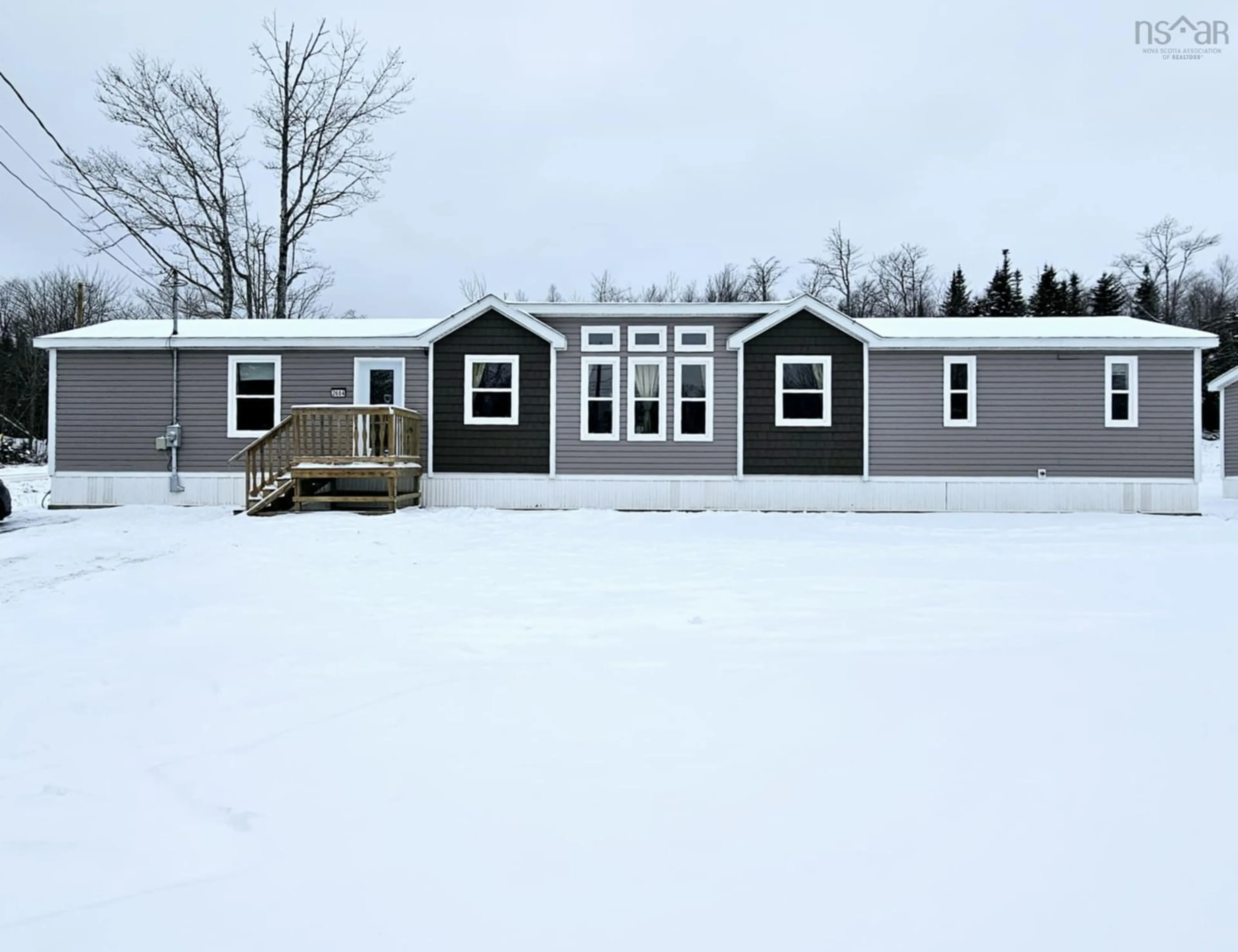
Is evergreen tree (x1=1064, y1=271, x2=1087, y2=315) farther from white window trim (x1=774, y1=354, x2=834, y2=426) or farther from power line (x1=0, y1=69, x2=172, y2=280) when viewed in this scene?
power line (x1=0, y1=69, x2=172, y2=280)

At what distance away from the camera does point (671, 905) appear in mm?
2072

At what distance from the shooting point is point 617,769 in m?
2.94

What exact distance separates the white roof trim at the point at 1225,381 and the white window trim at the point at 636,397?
1491 cm

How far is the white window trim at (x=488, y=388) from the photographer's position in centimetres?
1421

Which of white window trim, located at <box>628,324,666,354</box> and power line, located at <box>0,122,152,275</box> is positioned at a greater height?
power line, located at <box>0,122,152,275</box>

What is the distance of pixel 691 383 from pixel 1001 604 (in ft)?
29.7

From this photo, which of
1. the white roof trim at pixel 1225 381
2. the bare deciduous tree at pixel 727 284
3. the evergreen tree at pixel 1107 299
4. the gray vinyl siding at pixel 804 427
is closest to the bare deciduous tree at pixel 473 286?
the bare deciduous tree at pixel 727 284

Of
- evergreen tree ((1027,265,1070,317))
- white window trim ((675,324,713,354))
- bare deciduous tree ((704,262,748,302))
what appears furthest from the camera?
bare deciduous tree ((704,262,748,302))

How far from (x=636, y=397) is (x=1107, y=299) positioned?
3593 cm

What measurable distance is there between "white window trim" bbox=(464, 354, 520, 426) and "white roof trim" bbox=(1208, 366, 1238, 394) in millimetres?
17629

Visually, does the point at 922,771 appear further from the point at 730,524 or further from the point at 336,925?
the point at 730,524

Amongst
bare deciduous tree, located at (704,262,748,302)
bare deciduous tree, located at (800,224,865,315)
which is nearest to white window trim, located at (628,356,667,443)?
bare deciduous tree, located at (704,262,748,302)

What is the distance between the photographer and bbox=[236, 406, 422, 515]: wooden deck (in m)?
12.5

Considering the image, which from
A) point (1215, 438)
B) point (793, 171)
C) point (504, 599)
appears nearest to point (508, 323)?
point (504, 599)
